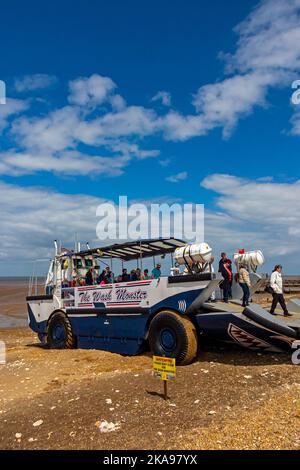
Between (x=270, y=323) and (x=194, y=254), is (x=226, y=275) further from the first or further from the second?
(x=270, y=323)

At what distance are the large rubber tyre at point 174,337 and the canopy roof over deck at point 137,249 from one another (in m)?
1.90

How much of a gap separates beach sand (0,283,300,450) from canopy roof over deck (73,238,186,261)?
2.94 meters

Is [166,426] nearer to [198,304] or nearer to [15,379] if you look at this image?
[198,304]

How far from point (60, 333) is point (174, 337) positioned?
5012 millimetres

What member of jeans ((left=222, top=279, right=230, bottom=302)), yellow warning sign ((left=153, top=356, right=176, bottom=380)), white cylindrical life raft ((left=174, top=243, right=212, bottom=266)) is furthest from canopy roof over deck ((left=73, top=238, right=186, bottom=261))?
yellow warning sign ((left=153, top=356, right=176, bottom=380))

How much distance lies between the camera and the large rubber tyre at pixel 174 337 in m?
9.27

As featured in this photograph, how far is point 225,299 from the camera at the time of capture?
10.7 metres

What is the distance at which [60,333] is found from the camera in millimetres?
13312

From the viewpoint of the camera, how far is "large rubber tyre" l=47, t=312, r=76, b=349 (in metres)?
12.9

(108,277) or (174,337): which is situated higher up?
(108,277)

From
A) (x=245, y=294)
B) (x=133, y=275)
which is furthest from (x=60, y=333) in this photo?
(x=245, y=294)

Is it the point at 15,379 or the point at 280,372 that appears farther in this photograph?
the point at 15,379

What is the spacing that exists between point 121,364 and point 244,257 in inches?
166

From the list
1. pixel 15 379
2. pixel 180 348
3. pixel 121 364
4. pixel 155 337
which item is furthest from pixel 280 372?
pixel 15 379
